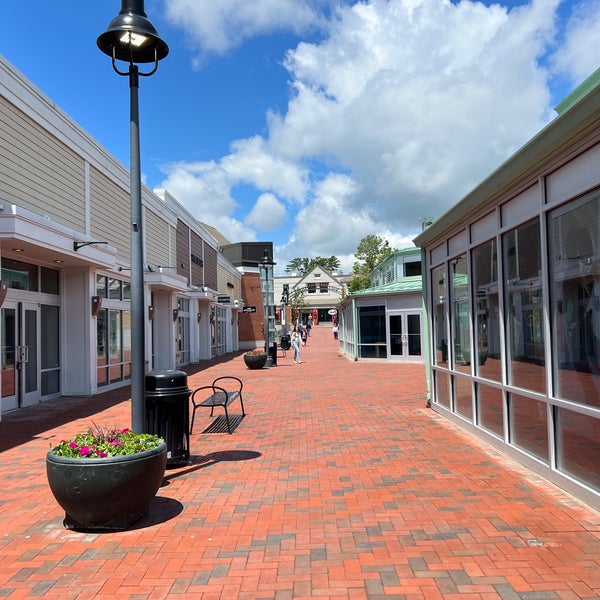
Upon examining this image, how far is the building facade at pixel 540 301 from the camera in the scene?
464cm

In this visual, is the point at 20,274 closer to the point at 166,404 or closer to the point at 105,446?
the point at 166,404

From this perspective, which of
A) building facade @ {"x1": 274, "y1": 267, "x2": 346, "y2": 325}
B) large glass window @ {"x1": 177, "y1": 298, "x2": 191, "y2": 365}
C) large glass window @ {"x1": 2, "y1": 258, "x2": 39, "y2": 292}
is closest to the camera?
large glass window @ {"x1": 2, "y1": 258, "x2": 39, "y2": 292}

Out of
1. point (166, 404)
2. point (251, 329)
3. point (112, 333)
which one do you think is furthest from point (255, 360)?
point (251, 329)

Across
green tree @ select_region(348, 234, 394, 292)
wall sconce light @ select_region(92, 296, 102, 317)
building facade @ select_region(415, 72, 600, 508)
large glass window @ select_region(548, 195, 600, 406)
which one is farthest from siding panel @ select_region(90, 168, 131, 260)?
green tree @ select_region(348, 234, 394, 292)

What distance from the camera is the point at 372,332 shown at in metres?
22.4

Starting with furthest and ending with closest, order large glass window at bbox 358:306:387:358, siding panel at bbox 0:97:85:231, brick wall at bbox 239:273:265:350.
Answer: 1. brick wall at bbox 239:273:265:350
2. large glass window at bbox 358:306:387:358
3. siding panel at bbox 0:97:85:231

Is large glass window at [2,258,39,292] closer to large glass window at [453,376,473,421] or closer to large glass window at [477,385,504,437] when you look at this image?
large glass window at [453,376,473,421]

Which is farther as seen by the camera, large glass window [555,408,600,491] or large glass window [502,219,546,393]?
large glass window [502,219,546,393]

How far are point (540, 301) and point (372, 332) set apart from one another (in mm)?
16974

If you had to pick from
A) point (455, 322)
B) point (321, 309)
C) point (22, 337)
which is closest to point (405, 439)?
point (455, 322)

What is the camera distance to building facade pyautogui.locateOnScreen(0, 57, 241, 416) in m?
9.71

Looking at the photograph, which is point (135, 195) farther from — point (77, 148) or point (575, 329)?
point (77, 148)

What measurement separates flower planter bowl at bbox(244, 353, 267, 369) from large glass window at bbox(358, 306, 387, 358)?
4836mm

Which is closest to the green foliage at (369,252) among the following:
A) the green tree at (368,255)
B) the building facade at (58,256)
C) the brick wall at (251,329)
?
the green tree at (368,255)
